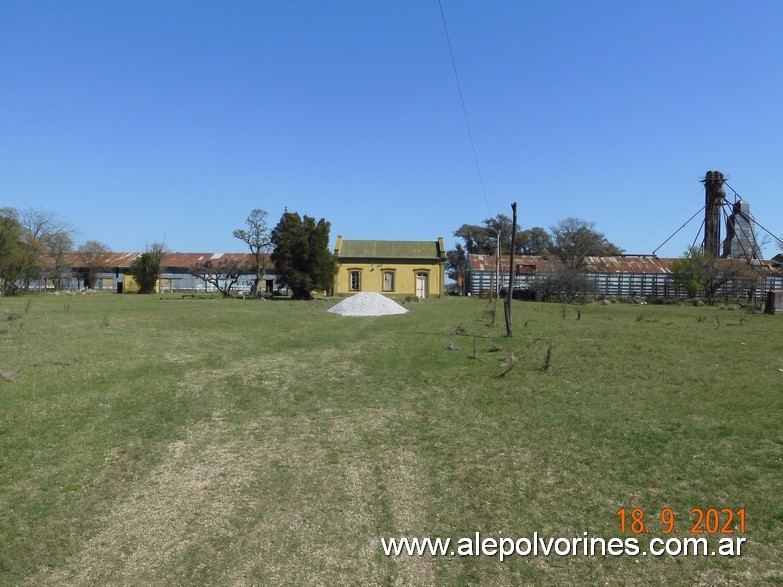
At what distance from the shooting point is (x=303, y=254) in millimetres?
36312

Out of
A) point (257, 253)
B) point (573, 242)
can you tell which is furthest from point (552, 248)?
point (257, 253)

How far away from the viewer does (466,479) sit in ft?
18.3

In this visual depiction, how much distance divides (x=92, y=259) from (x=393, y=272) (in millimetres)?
32314

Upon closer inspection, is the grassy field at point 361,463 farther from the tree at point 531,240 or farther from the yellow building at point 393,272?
the tree at point 531,240

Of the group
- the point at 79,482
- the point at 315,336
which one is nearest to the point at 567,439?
the point at 79,482

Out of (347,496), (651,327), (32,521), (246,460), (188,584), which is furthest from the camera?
(651,327)

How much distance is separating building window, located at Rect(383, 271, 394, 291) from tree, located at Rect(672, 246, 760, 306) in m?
25.2

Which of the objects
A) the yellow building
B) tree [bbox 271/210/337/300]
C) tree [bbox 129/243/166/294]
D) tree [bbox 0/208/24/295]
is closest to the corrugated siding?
the yellow building

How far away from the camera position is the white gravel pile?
961 inches

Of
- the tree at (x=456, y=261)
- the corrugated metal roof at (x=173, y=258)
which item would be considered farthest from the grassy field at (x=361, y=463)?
the tree at (x=456, y=261)

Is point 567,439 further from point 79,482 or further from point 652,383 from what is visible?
point 79,482

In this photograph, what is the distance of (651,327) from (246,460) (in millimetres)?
17879

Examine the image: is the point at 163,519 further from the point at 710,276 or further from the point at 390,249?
the point at 710,276

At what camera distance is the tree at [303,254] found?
119ft
